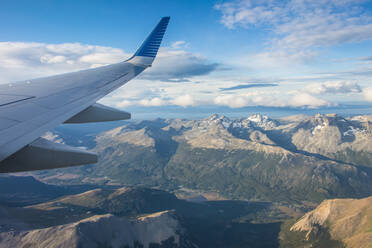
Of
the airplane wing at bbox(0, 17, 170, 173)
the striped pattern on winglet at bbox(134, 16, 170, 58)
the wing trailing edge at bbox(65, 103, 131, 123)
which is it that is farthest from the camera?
the striped pattern on winglet at bbox(134, 16, 170, 58)

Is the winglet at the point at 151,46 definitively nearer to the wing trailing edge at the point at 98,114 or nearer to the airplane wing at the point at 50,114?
the airplane wing at the point at 50,114

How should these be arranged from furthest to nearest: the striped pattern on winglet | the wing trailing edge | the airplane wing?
the striped pattern on winglet
the wing trailing edge
the airplane wing

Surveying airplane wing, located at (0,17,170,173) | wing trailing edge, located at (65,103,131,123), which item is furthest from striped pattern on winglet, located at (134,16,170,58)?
wing trailing edge, located at (65,103,131,123)

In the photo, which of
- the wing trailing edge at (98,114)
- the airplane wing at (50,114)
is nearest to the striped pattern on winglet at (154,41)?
the airplane wing at (50,114)

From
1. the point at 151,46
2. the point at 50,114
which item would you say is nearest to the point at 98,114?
the point at 50,114

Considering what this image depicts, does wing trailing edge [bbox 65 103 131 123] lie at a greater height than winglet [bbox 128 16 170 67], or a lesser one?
lesser

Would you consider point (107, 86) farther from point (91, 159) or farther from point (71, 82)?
point (91, 159)

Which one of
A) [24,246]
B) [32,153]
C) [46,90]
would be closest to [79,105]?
[46,90]

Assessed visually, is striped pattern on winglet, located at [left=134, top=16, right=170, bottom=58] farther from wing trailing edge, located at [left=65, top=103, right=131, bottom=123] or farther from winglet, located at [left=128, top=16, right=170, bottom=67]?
wing trailing edge, located at [left=65, top=103, right=131, bottom=123]
